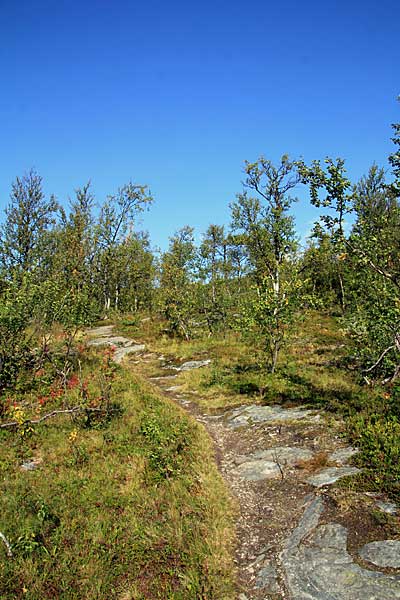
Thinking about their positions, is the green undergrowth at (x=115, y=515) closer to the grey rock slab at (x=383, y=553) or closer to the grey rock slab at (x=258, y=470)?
the grey rock slab at (x=258, y=470)

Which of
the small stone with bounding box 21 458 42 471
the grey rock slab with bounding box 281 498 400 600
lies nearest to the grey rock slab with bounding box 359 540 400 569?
the grey rock slab with bounding box 281 498 400 600

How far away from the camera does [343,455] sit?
928cm

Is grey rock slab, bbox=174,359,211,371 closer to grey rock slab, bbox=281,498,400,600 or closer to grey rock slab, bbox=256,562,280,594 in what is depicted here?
grey rock slab, bbox=281,498,400,600

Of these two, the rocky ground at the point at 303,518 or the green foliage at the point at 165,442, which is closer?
the rocky ground at the point at 303,518

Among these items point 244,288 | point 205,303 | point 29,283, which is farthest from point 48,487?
point 244,288

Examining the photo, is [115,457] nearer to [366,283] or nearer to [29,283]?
[29,283]

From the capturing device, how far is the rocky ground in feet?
18.0

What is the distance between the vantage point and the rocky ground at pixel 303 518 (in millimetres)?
5496

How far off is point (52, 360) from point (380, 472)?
13833 mm

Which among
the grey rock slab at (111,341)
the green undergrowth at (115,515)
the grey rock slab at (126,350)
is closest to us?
the green undergrowth at (115,515)

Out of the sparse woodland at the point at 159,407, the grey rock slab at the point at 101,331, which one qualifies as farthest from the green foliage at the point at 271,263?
the grey rock slab at the point at 101,331

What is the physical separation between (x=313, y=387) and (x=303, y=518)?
864cm

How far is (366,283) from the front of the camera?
14.6 metres

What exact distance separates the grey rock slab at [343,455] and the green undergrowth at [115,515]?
2.68m
